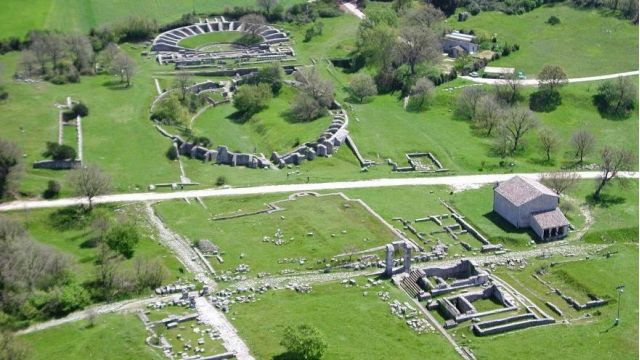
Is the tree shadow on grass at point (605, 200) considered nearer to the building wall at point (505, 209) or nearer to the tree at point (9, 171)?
the building wall at point (505, 209)

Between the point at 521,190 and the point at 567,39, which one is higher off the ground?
the point at 567,39

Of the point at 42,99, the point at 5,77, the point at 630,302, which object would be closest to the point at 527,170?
the point at 630,302

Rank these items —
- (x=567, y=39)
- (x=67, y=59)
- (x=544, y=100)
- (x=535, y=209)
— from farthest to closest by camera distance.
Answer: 1. (x=567, y=39)
2. (x=67, y=59)
3. (x=544, y=100)
4. (x=535, y=209)

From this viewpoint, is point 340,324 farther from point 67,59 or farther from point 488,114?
point 67,59

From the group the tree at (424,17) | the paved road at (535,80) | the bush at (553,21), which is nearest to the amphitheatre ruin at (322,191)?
the tree at (424,17)

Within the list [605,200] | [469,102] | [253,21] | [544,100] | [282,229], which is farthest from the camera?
[253,21]

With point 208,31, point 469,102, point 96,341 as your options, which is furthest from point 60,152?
point 208,31

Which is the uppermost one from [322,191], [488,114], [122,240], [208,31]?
[208,31]

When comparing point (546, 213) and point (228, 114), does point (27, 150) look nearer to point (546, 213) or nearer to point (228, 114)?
point (228, 114)
